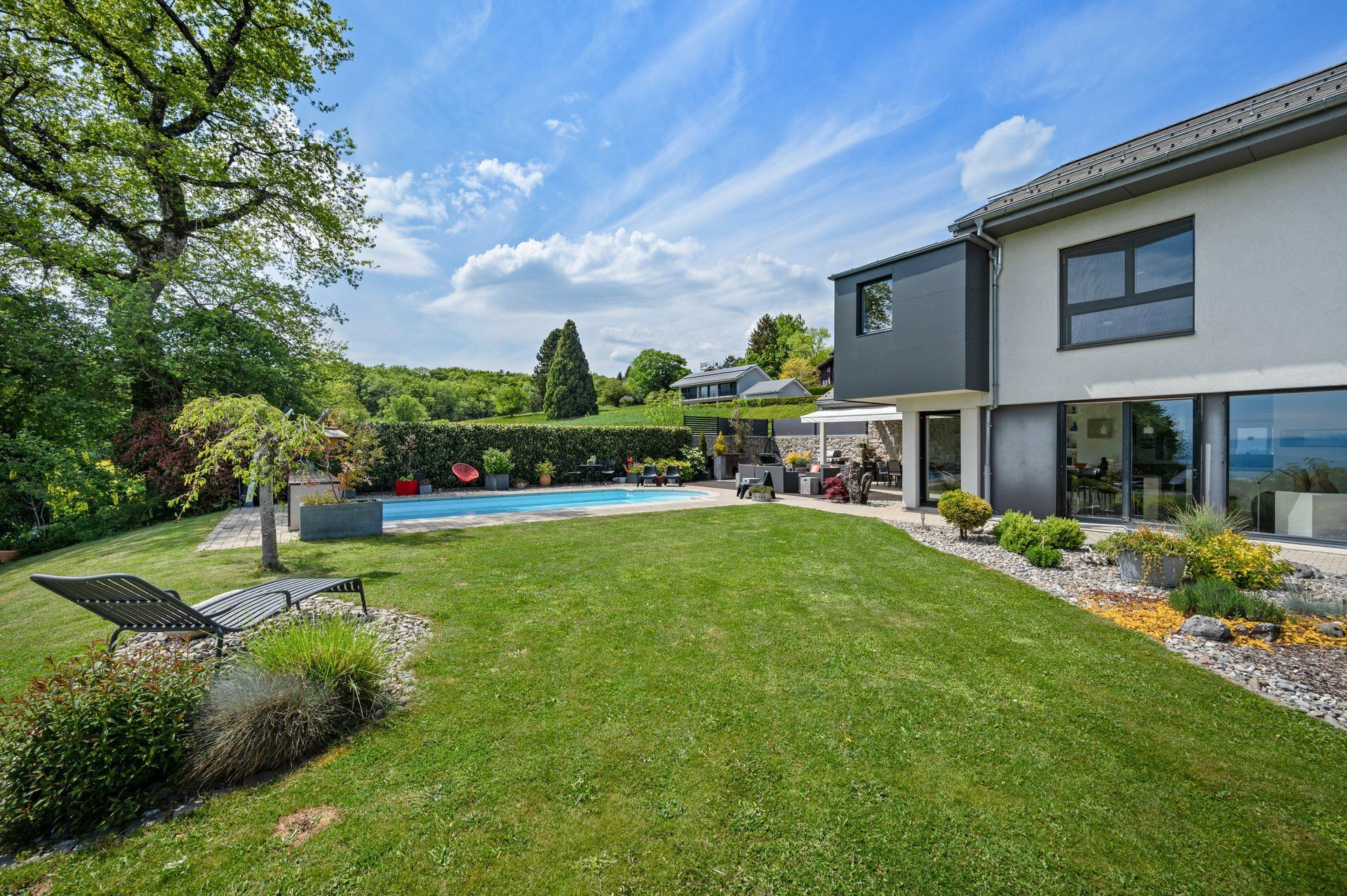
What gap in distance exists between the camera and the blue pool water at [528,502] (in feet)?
43.9

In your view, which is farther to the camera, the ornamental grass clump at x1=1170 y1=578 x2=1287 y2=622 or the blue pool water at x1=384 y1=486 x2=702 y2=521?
the blue pool water at x1=384 y1=486 x2=702 y2=521

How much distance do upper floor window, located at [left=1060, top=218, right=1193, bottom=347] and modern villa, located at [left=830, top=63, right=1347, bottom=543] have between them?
3 centimetres

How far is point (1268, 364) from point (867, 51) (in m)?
9.02

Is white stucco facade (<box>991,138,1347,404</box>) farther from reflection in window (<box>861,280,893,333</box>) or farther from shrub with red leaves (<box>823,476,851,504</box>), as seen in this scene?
shrub with red leaves (<box>823,476,851,504</box>)

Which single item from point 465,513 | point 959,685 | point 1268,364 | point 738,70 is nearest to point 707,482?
point 465,513

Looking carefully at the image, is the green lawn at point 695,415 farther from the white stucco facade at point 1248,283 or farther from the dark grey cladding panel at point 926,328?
the white stucco facade at point 1248,283

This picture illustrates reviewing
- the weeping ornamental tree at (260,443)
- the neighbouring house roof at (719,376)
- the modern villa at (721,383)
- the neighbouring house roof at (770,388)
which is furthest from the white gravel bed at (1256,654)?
the neighbouring house roof at (719,376)

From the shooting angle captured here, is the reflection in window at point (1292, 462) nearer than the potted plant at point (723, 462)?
Yes

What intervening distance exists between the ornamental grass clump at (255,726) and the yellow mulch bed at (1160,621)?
6764 mm

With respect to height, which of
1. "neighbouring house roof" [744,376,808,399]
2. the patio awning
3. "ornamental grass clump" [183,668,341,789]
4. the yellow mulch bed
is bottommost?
the yellow mulch bed

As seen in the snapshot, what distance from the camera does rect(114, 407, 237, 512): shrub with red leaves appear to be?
1340 cm

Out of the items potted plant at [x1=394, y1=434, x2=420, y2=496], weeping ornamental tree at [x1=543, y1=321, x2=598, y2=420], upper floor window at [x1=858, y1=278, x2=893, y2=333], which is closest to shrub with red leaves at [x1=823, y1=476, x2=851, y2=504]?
upper floor window at [x1=858, y1=278, x2=893, y2=333]

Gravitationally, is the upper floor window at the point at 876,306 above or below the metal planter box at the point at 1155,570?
above

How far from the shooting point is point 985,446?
37.1 ft
